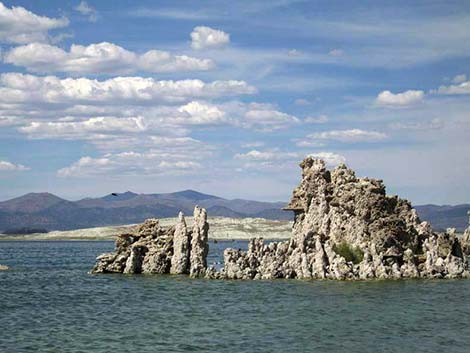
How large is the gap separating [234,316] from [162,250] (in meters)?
33.9

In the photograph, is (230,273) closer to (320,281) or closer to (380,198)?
(320,281)

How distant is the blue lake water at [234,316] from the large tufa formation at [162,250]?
4.09m

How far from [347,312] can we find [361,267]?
22.6 meters

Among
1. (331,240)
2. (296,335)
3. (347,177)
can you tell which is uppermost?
(347,177)

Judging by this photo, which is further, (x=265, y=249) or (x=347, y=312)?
(x=265, y=249)

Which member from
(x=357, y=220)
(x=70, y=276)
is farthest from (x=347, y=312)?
(x=70, y=276)

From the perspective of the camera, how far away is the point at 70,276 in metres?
97.6

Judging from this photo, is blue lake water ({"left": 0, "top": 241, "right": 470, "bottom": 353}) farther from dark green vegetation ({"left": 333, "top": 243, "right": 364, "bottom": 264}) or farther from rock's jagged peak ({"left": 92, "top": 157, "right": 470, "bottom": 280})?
dark green vegetation ({"left": 333, "top": 243, "right": 364, "bottom": 264})

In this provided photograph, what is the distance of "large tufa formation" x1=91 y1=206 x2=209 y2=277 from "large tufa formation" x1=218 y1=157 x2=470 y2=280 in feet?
14.1

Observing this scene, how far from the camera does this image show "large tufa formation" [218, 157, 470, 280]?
265 ft

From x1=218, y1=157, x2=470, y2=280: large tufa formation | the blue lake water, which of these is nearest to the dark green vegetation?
x1=218, y1=157, x2=470, y2=280: large tufa formation

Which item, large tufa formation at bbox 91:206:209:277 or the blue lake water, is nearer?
the blue lake water

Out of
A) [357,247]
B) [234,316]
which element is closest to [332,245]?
[357,247]

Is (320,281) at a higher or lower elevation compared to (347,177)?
lower
